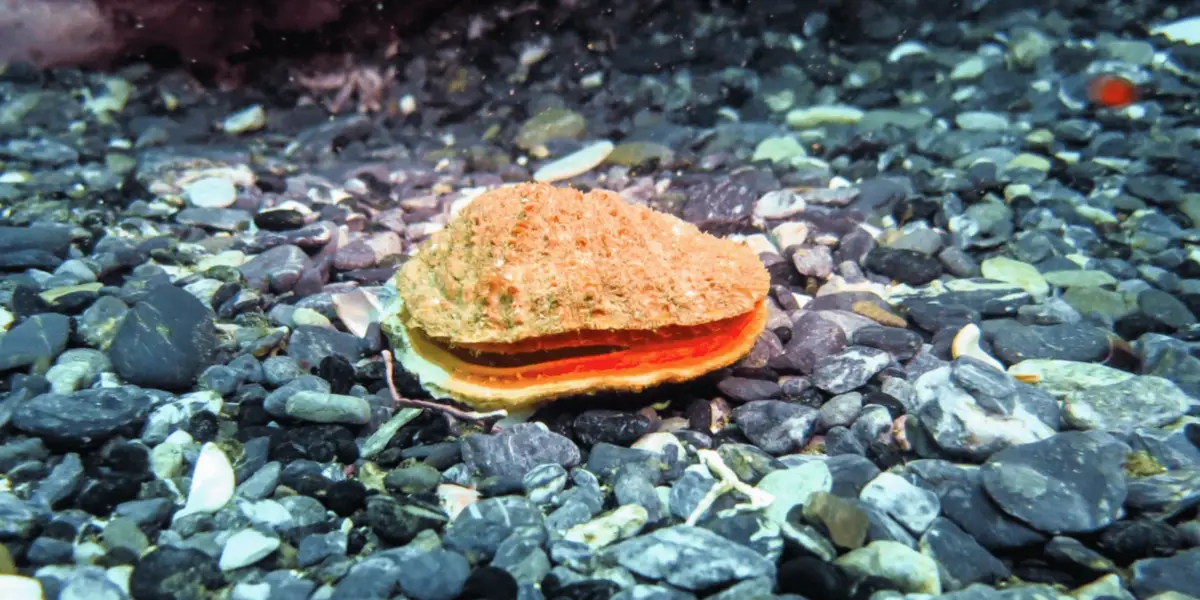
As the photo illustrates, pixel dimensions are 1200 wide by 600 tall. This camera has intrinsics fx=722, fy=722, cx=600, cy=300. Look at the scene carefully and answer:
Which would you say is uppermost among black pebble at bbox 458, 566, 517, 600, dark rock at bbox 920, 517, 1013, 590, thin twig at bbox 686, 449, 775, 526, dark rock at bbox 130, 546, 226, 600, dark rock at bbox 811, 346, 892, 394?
dark rock at bbox 130, 546, 226, 600

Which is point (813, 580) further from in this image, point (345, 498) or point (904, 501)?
point (345, 498)

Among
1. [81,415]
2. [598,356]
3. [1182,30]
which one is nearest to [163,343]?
[81,415]

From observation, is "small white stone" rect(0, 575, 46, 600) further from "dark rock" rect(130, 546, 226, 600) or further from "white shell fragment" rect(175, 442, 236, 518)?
"white shell fragment" rect(175, 442, 236, 518)

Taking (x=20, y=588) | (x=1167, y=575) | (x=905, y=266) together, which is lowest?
(x=905, y=266)

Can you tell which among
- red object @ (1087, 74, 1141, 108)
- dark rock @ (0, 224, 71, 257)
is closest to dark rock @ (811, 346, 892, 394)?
dark rock @ (0, 224, 71, 257)

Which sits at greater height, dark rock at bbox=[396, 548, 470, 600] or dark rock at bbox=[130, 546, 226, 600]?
dark rock at bbox=[130, 546, 226, 600]

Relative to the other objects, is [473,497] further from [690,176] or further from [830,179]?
[830,179]
